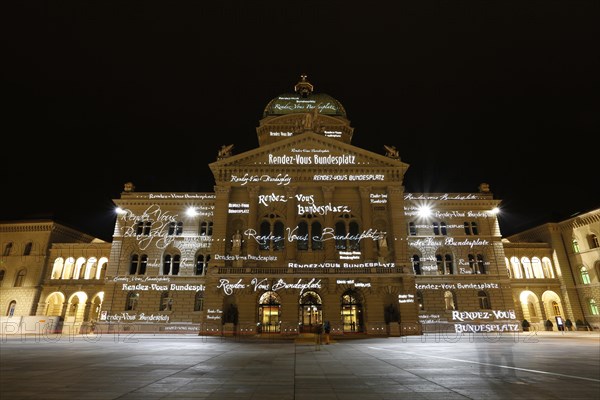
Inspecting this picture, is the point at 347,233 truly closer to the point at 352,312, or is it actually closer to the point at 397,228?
the point at 397,228

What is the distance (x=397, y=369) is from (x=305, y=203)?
28.4 meters

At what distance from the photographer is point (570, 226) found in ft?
152

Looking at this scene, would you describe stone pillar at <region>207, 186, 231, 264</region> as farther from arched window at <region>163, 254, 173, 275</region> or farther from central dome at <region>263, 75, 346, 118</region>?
central dome at <region>263, 75, 346, 118</region>

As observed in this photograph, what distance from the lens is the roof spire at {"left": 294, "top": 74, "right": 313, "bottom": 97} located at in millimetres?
56997

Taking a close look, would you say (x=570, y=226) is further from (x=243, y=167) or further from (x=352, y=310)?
(x=243, y=167)

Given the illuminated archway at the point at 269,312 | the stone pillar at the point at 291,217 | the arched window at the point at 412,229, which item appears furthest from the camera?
the arched window at the point at 412,229

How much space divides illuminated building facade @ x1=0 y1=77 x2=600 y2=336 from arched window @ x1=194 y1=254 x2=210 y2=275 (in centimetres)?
23

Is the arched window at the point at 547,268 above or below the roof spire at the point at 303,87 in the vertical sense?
below

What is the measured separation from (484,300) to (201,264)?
3354 cm

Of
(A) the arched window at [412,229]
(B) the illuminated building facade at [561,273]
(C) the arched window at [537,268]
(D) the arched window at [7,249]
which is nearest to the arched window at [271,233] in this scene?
(A) the arched window at [412,229]

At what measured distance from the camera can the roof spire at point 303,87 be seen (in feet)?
187

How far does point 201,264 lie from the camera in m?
42.5

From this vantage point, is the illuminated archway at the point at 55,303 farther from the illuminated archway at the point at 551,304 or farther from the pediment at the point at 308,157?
the illuminated archway at the point at 551,304

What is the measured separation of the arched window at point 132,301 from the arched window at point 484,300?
3954 cm
